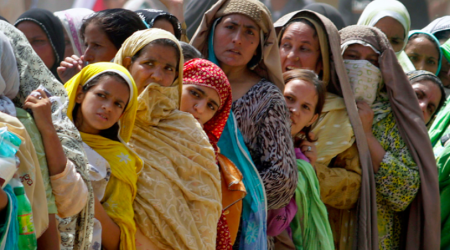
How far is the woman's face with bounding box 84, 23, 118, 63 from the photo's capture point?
3256mm

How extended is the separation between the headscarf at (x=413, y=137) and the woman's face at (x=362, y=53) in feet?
0.14

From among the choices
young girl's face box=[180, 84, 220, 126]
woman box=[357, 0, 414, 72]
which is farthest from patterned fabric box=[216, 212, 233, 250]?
woman box=[357, 0, 414, 72]

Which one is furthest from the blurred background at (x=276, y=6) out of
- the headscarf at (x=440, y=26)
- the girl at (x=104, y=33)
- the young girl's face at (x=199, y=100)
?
the young girl's face at (x=199, y=100)

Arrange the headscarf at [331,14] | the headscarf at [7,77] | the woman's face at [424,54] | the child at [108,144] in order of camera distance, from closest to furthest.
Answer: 1. the headscarf at [7,77]
2. the child at [108,144]
3. the woman's face at [424,54]
4. the headscarf at [331,14]

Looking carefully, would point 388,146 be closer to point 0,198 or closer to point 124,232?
point 124,232

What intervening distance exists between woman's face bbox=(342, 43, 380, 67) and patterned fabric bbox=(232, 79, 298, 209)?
120 cm

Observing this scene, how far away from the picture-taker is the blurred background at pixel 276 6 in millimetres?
5363

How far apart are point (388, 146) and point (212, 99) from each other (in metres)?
1.83

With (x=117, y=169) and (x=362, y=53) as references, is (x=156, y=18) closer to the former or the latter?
(x=362, y=53)

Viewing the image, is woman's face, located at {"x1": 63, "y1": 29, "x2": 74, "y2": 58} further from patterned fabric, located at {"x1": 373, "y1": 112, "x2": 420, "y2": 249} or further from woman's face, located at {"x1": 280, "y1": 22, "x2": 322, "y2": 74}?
patterned fabric, located at {"x1": 373, "y1": 112, "x2": 420, "y2": 249}

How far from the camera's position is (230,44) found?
3.59 m

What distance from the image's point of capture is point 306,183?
366 cm

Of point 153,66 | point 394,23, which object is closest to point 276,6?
point 394,23

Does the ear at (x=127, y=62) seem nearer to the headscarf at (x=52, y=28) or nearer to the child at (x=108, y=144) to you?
the child at (x=108, y=144)
